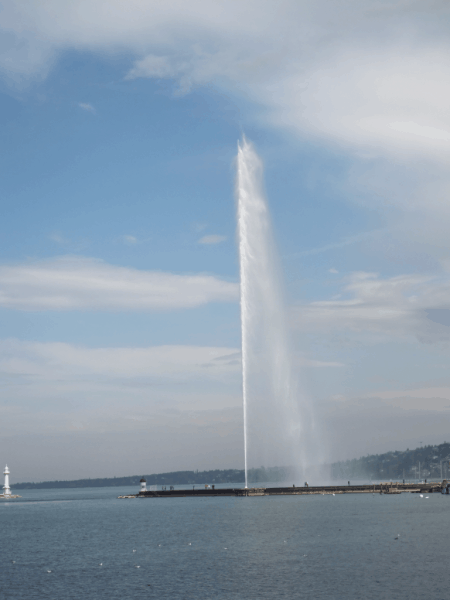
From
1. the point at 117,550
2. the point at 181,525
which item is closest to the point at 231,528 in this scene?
the point at 181,525

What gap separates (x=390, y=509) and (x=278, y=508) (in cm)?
1596

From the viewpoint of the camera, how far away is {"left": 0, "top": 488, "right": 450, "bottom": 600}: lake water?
37.7 meters

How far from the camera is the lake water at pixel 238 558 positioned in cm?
3766

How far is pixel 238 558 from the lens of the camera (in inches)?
1939

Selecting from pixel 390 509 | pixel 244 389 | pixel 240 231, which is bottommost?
pixel 390 509

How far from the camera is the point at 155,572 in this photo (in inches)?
1748

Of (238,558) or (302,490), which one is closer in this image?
(238,558)

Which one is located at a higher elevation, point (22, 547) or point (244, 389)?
point (244, 389)

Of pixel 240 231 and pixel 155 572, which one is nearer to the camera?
pixel 155 572

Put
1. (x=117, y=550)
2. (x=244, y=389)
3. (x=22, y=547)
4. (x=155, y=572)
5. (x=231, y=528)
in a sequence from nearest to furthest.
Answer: (x=155, y=572), (x=117, y=550), (x=22, y=547), (x=231, y=528), (x=244, y=389)

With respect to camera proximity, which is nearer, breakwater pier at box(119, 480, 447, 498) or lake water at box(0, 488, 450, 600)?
lake water at box(0, 488, 450, 600)

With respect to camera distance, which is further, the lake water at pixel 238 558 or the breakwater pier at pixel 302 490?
the breakwater pier at pixel 302 490

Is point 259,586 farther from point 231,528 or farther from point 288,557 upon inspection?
point 231,528

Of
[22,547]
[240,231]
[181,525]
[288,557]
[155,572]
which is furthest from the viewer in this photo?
[240,231]
